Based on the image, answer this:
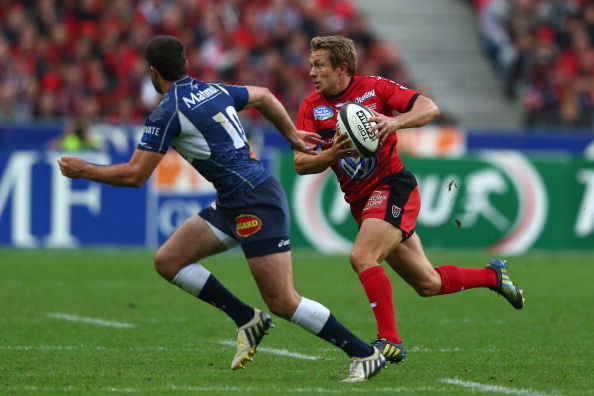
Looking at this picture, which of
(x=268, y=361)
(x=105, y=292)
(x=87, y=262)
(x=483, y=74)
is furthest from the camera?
(x=483, y=74)

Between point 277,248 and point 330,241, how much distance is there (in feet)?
31.8

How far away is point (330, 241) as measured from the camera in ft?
53.9

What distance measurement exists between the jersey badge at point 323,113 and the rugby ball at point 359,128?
1.65ft

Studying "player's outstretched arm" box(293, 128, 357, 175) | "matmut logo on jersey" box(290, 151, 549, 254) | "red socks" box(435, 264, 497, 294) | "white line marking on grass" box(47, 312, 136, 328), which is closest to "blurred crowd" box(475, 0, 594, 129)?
"matmut logo on jersey" box(290, 151, 549, 254)

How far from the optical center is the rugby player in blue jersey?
261 inches

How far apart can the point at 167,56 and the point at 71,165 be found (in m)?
0.85

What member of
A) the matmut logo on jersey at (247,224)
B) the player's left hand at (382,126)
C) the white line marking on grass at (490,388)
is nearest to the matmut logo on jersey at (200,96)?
the matmut logo on jersey at (247,224)

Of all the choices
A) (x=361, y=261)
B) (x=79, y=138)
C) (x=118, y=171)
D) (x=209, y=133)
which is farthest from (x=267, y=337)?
(x=79, y=138)

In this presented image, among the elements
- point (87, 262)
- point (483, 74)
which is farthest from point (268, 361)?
point (483, 74)

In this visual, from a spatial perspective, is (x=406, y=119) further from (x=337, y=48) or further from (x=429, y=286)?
(x=429, y=286)

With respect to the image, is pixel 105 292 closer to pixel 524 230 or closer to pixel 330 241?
pixel 330 241

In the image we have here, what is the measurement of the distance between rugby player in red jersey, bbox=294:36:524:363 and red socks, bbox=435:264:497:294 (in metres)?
0.01

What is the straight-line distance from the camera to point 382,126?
715 centimetres

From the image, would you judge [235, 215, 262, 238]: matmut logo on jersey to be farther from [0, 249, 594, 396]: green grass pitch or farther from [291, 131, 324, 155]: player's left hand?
[0, 249, 594, 396]: green grass pitch
